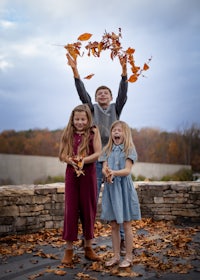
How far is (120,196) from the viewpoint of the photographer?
3631 mm

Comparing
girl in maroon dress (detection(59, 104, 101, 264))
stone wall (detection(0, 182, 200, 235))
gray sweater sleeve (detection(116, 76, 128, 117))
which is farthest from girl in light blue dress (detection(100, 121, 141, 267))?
stone wall (detection(0, 182, 200, 235))

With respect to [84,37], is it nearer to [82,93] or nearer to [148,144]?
[82,93]

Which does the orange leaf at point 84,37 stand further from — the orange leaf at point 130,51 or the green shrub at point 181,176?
the green shrub at point 181,176

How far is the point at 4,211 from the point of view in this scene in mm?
5418

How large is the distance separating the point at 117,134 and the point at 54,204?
2.60 metres

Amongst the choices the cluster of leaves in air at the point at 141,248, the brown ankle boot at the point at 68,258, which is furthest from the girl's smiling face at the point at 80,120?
the cluster of leaves in air at the point at 141,248

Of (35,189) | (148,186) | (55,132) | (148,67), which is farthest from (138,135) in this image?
(148,67)

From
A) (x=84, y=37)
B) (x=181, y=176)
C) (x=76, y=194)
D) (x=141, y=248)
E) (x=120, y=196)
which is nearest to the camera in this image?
(x=120, y=196)

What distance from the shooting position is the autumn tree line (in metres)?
15.6

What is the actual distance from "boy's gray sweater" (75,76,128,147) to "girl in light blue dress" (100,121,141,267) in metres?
0.64

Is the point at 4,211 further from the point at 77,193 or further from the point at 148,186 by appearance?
the point at 148,186

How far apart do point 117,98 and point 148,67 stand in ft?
1.90

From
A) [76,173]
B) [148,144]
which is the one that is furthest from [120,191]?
[148,144]

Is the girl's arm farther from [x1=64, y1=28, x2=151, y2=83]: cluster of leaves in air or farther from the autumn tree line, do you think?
the autumn tree line
